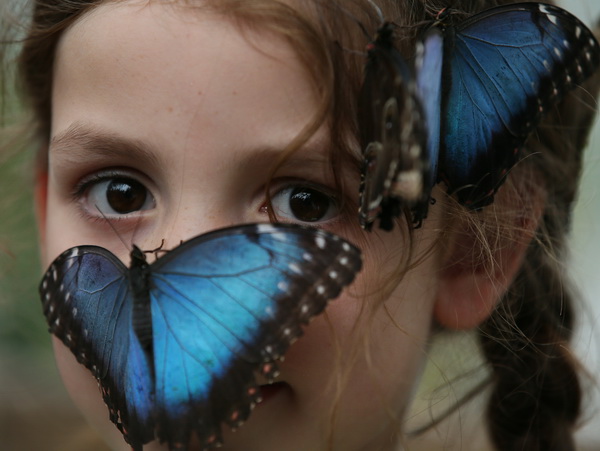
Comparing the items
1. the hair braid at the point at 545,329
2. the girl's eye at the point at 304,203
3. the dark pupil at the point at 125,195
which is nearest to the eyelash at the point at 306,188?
the girl's eye at the point at 304,203

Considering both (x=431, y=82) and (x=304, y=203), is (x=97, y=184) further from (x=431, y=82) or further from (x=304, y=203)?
(x=431, y=82)

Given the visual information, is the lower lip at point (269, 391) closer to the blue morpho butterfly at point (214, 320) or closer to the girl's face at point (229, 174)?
the girl's face at point (229, 174)

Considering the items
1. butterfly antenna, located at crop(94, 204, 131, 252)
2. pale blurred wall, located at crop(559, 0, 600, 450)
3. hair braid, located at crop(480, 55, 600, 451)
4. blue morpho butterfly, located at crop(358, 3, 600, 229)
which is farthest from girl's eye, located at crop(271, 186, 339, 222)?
pale blurred wall, located at crop(559, 0, 600, 450)

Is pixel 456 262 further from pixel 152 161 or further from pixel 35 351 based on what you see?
pixel 35 351

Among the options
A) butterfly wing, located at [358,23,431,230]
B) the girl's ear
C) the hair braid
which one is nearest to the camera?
butterfly wing, located at [358,23,431,230]

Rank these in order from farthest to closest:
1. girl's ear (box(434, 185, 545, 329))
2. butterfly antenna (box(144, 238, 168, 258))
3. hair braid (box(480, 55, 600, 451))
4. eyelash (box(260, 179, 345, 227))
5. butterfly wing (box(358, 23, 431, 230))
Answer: hair braid (box(480, 55, 600, 451)) < girl's ear (box(434, 185, 545, 329)) < eyelash (box(260, 179, 345, 227)) < butterfly antenna (box(144, 238, 168, 258)) < butterfly wing (box(358, 23, 431, 230))

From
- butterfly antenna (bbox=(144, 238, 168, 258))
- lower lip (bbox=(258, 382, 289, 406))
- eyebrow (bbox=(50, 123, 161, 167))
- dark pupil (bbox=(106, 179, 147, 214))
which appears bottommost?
lower lip (bbox=(258, 382, 289, 406))

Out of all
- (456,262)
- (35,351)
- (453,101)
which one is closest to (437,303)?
(456,262)

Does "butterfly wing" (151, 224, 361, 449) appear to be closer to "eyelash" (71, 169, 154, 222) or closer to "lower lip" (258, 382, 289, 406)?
"lower lip" (258, 382, 289, 406)

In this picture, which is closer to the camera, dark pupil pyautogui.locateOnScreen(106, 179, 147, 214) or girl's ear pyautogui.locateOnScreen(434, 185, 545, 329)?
dark pupil pyautogui.locateOnScreen(106, 179, 147, 214)
